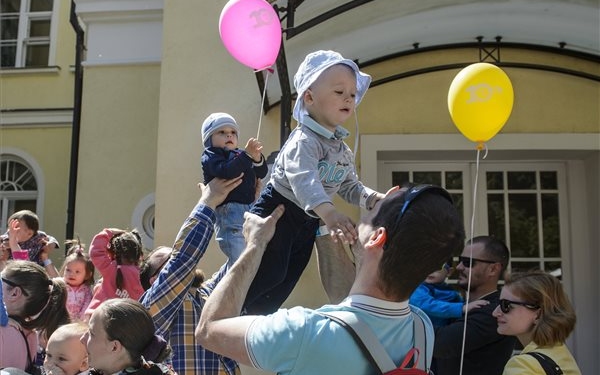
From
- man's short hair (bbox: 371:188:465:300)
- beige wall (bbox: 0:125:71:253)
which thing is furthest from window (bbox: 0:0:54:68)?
man's short hair (bbox: 371:188:465:300)

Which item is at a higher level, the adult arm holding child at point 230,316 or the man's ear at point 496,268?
the man's ear at point 496,268

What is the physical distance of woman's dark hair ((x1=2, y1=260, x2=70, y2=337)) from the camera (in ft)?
9.72

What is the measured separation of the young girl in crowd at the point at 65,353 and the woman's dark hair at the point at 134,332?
1.37 feet

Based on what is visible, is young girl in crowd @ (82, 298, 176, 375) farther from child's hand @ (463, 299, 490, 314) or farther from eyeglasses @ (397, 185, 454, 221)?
child's hand @ (463, 299, 490, 314)

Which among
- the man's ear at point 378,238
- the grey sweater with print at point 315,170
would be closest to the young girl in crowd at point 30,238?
the grey sweater with print at point 315,170

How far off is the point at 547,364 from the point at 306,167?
4.13 ft

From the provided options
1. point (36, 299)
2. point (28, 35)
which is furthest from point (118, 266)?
point (28, 35)

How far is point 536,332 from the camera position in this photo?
2.94 metres

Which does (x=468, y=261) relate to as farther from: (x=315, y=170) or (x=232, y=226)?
(x=315, y=170)

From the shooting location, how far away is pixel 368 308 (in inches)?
66.9

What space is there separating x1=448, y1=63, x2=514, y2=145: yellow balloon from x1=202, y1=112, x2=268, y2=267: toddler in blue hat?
1548 millimetres

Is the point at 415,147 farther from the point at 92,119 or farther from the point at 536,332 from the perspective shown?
the point at 92,119

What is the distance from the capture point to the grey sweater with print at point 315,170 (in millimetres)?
2273

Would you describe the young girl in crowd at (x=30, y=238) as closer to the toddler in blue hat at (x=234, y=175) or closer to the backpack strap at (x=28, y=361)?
the backpack strap at (x=28, y=361)
